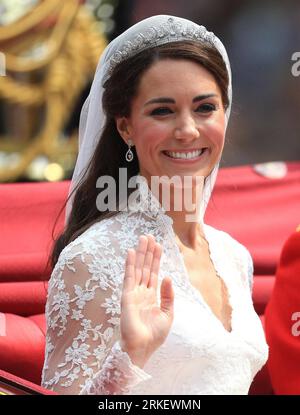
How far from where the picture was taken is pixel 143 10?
3.60m

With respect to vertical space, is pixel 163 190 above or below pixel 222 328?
above

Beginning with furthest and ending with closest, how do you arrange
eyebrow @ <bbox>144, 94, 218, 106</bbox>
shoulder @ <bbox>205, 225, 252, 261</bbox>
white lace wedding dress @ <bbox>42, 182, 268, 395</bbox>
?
shoulder @ <bbox>205, 225, 252, 261</bbox>
eyebrow @ <bbox>144, 94, 218, 106</bbox>
white lace wedding dress @ <bbox>42, 182, 268, 395</bbox>

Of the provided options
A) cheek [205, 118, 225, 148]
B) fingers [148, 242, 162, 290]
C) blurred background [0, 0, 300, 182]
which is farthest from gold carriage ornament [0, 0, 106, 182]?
fingers [148, 242, 162, 290]

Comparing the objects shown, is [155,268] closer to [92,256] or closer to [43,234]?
[92,256]

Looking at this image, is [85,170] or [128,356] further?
[85,170]

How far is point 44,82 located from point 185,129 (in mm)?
1965

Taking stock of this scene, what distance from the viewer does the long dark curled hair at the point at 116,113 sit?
1604 mm

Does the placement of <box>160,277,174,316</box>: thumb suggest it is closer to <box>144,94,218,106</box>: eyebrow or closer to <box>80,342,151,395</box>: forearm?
<box>80,342,151,395</box>: forearm

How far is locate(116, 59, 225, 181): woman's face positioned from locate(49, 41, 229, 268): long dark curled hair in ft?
0.05

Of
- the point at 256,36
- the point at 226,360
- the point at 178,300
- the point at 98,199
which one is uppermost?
the point at 256,36

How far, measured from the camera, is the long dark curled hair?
5.26 ft

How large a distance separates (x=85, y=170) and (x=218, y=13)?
2236 mm
